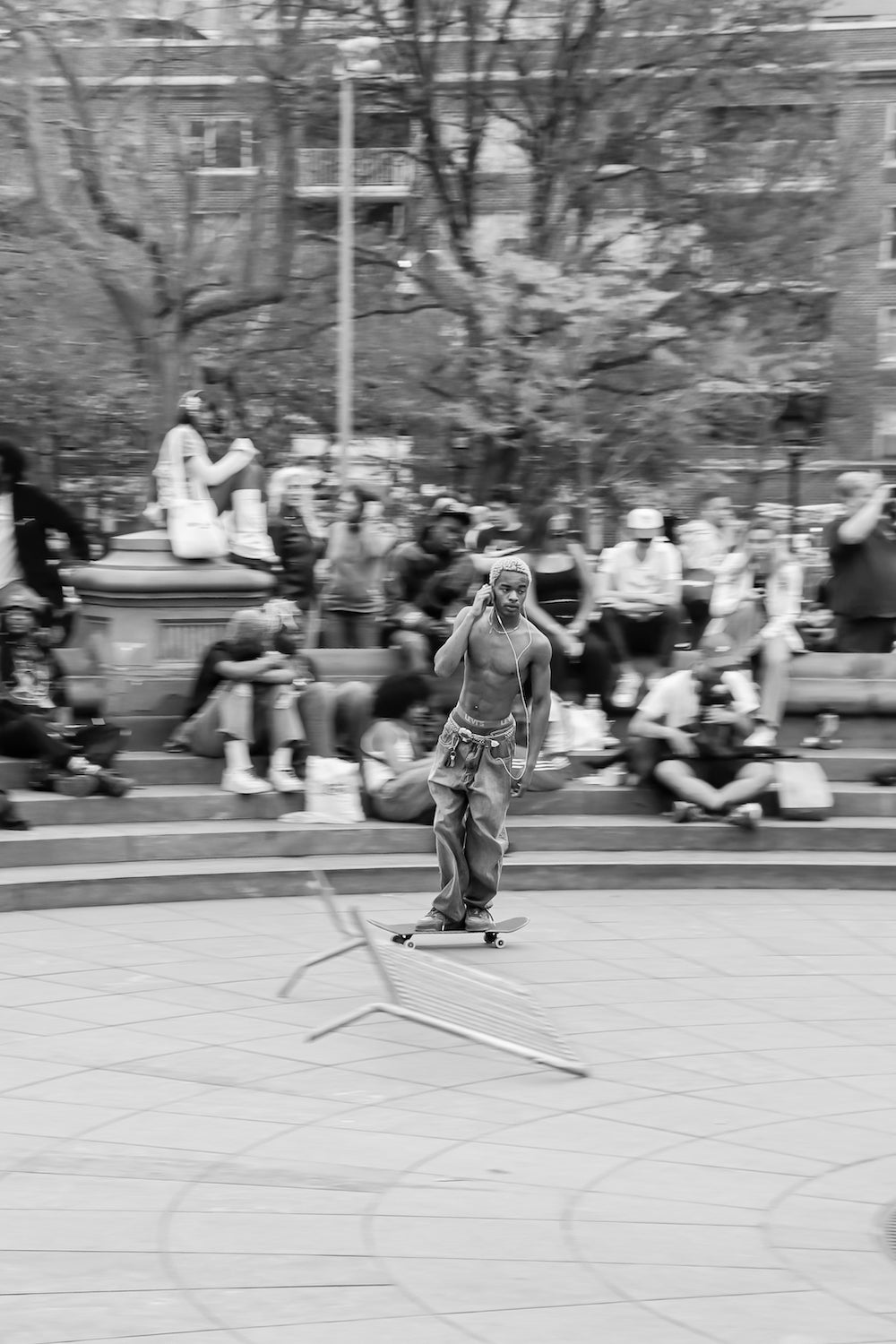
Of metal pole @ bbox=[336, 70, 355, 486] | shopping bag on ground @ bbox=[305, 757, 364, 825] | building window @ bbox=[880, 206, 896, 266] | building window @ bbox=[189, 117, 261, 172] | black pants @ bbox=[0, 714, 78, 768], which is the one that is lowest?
shopping bag on ground @ bbox=[305, 757, 364, 825]

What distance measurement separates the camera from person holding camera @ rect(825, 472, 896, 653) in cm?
1288

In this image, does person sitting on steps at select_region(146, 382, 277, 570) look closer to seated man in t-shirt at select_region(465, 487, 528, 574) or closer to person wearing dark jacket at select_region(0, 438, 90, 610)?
person wearing dark jacket at select_region(0, 438, 90, 610)

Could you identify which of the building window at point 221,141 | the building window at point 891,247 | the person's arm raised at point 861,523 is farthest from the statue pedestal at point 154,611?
the building window at point 891,247

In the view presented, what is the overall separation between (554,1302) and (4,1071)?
9.70ft

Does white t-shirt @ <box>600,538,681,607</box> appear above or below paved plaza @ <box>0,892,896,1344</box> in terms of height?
above

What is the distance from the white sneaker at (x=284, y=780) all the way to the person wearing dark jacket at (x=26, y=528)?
7.26 feet

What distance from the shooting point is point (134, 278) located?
21297 millimetres

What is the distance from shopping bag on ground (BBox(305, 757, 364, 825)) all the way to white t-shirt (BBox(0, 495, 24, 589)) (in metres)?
2.79

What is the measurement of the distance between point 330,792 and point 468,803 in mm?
2051

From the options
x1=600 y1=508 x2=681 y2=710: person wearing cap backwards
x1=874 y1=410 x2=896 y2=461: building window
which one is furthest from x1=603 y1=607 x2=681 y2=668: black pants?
x1=874 y1=410 x2=896 y2=461: building window

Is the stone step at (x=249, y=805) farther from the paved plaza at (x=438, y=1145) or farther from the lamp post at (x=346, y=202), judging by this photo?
the lamp post at (x=346, y=202)

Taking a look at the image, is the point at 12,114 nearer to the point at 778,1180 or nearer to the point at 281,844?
the point at 281,844

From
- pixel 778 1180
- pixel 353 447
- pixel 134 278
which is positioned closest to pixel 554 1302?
pixel 778 1180

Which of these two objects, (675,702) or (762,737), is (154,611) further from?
(762,737)
